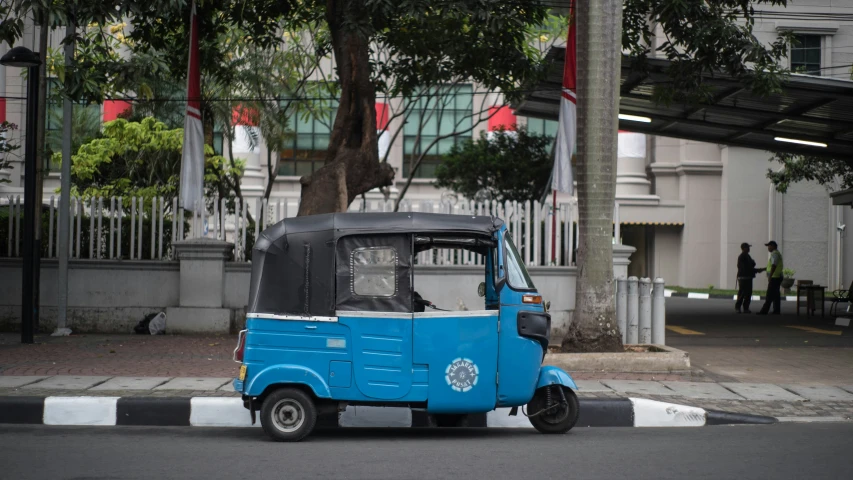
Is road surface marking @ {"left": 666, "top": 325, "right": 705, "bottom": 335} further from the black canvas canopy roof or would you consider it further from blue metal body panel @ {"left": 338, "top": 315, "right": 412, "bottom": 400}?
blue metal body panel @ {"left": 338, "top": 315, "right": 412, "bottom": 400}

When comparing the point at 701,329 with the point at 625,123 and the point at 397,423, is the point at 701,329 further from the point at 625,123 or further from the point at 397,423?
the point at 397,423

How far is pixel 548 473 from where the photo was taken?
6141 millimetres

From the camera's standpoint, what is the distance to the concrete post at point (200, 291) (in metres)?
14.8

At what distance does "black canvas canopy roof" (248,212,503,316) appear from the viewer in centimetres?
738

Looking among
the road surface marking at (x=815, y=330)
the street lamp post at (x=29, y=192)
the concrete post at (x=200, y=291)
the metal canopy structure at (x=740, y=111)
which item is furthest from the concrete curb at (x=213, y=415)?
the road surface marking at (x=815, y=330)

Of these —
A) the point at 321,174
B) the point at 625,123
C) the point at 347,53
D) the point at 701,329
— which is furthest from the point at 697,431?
the point at 625,123

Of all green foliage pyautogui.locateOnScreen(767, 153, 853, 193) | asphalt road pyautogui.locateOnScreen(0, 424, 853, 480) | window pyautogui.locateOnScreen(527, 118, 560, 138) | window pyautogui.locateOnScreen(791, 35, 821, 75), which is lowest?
asphalt road pyautogui.locateOnScreen(0, 424, 853, 480)

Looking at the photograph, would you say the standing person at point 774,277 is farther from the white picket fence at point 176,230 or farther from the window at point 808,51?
the window at point 808,51

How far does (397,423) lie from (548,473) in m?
2.35

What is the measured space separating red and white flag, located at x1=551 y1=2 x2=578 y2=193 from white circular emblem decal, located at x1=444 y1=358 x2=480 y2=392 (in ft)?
22.3

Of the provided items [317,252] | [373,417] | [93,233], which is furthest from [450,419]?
[93,233]

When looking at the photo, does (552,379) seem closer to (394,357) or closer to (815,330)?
(394,357)

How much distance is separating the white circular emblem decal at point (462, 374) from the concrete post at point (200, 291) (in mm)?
8206

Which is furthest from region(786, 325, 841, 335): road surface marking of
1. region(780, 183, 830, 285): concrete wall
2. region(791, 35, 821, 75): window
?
region(791, 35, 821, 75): window
